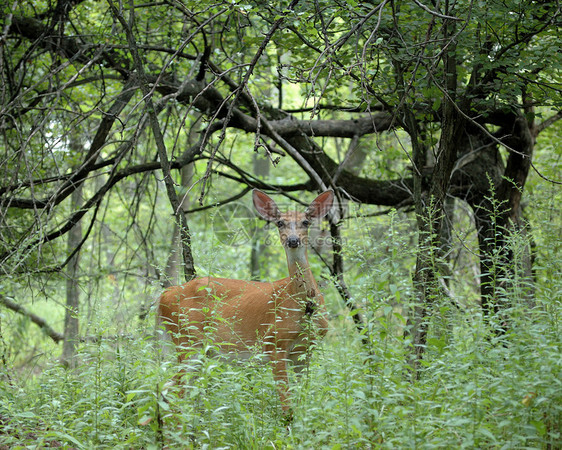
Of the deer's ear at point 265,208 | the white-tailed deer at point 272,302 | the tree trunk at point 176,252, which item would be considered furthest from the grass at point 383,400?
the deer's ear at point 265,208

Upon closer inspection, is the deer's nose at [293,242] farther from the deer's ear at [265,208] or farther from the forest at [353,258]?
the deer's ear at [265,208]

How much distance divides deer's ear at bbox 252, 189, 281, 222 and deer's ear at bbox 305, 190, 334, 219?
11.8 inches

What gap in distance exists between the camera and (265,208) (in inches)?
238

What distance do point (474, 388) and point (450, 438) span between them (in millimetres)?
250

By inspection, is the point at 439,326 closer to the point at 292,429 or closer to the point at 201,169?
the point at 292,429

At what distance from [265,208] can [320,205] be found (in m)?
0.50

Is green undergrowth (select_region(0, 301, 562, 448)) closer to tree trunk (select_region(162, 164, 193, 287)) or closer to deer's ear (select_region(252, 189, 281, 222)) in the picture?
tree trunk (select_region(162, 164, 193, 287))

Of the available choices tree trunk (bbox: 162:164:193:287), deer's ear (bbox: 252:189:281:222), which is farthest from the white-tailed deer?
tree trunk (bbox: 162:164:193:287)

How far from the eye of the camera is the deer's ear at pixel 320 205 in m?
5.88

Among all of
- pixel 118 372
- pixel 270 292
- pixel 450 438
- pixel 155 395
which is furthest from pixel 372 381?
pixel 270 292

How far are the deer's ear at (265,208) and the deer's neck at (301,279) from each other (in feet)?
1.42

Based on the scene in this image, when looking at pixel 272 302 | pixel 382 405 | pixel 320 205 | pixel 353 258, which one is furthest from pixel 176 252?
pixel 382 405

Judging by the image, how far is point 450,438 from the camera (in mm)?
2936

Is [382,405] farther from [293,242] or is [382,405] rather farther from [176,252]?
[176,252]
